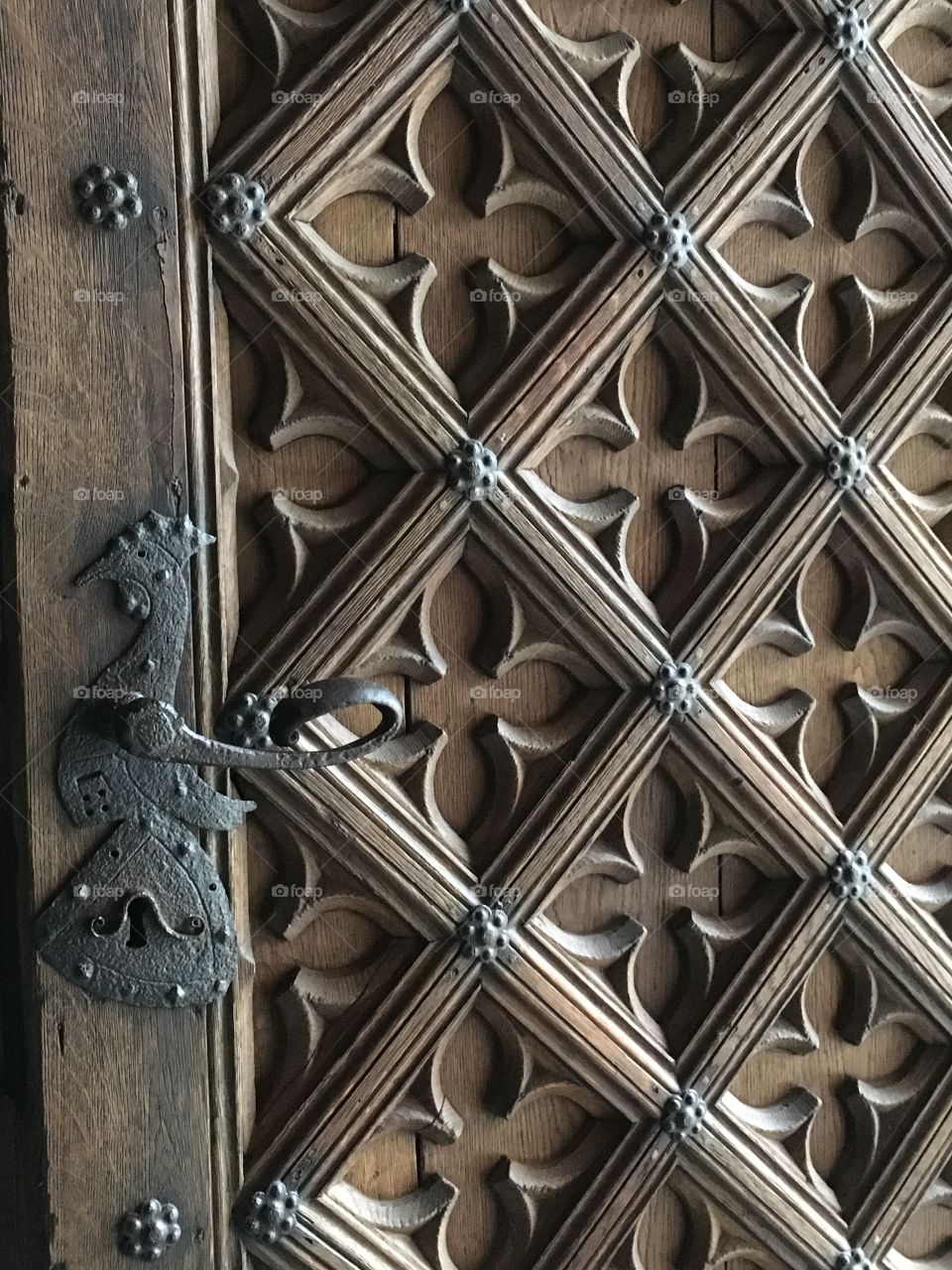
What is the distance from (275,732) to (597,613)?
0.25 meters

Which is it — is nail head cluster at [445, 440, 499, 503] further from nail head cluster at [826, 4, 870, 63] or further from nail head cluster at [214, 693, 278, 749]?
nail head cluster at [826, 4, 870, 63]

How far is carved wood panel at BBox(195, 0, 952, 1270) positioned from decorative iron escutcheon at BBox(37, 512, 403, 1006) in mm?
47

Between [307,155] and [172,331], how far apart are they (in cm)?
14

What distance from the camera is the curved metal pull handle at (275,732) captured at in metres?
0.65

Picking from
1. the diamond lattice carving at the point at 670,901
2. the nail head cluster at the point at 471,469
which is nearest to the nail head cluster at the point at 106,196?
the nail head cluster at the point at 471,469

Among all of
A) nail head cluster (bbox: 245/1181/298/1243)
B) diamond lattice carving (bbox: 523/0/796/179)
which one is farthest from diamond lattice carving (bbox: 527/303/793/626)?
nail head cluster (bbox: 245/1181/298/1243)

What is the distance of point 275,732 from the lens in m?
0.66

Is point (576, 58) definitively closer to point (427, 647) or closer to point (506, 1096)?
point (427, 647)

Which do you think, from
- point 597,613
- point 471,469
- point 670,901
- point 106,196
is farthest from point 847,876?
point 106,196

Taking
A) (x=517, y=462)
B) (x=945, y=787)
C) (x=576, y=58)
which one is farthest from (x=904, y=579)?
(x=576, y=58)

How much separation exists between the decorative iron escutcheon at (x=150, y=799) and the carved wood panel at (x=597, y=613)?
0.05 metres

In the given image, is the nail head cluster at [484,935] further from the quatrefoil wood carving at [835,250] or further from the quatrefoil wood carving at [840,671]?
the quatrefoil wood carving at [835,250]

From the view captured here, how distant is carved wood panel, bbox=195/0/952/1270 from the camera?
754 mm

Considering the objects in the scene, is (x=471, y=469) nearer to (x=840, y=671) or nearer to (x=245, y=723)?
(x=245, y=723)
